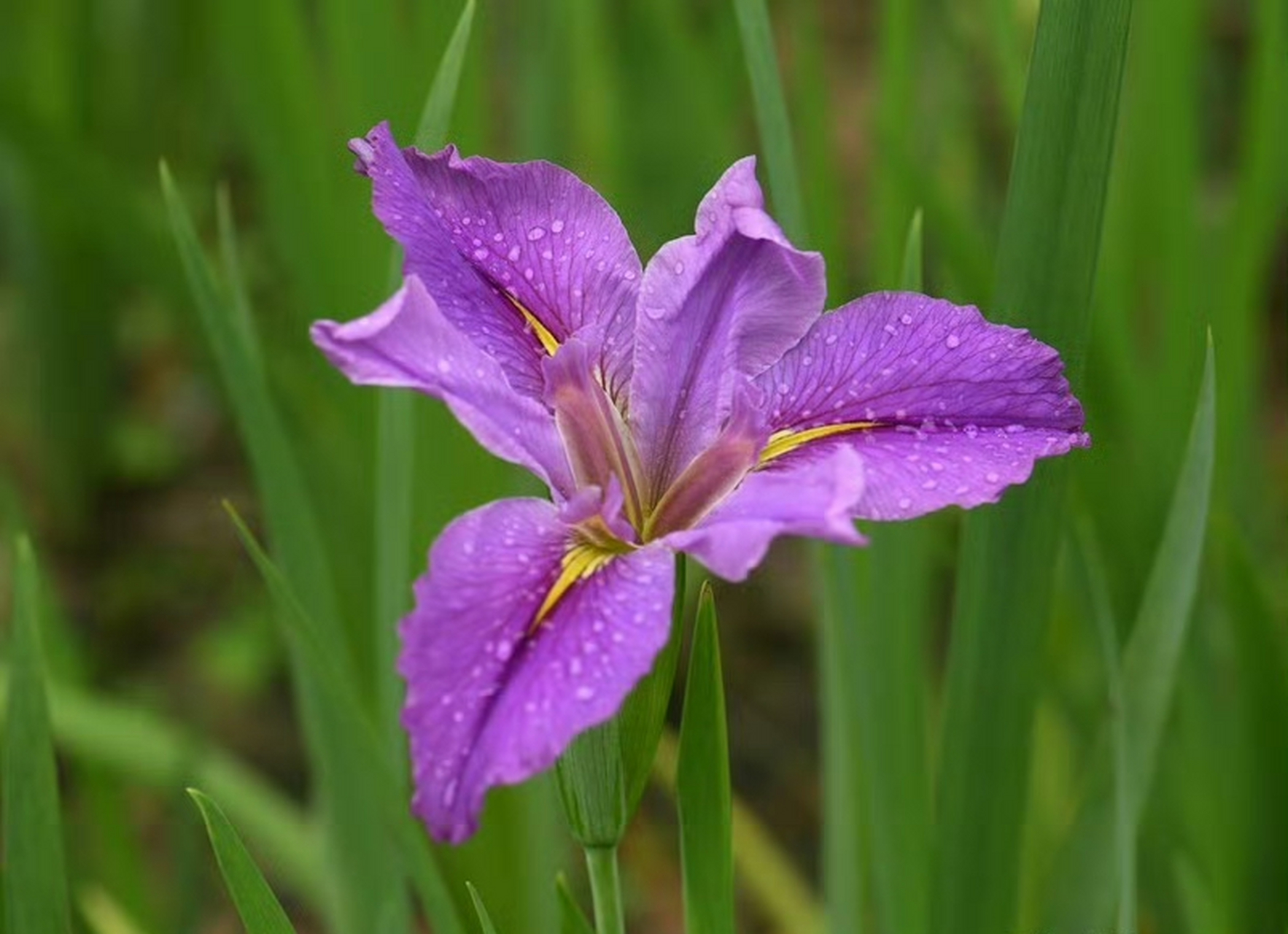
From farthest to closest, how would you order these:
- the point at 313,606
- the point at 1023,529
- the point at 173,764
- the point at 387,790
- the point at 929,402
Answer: the point at 173,764 → the point at 313,606 → the point at 387,790 → the point at 1023,529 → the point at 929,402

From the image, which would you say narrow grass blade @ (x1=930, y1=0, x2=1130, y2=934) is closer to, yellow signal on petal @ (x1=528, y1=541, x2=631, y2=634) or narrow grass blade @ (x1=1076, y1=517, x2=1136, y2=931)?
narrow grass blade @ (x1=1076, y1=517, x2=1136, y2=931)

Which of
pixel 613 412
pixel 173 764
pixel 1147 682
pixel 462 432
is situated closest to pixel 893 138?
pixel 462 432

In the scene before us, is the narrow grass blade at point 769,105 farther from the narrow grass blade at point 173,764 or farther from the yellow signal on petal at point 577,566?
the narrow grass blade at point 173,764

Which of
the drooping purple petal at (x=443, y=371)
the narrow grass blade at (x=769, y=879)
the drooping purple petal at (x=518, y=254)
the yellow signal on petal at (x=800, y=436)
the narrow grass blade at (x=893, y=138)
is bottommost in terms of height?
the narrow grass blade at (x=769, y=879)

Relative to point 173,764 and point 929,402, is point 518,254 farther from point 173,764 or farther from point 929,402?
point 173,764

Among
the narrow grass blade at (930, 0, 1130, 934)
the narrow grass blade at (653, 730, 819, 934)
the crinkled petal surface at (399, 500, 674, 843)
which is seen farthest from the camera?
the narrow grass blade at (653, 730, 819, 934)

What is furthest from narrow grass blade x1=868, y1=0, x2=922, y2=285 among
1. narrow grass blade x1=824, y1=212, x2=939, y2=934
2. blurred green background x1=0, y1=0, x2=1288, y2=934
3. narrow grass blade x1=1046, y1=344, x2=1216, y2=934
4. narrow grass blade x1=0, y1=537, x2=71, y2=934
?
narrow grass blade x1=0, y1=537, x2=71, y2=934

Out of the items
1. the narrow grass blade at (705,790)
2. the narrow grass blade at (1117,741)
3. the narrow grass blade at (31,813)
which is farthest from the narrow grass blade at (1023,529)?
the narrow grass blade at (31,813)
